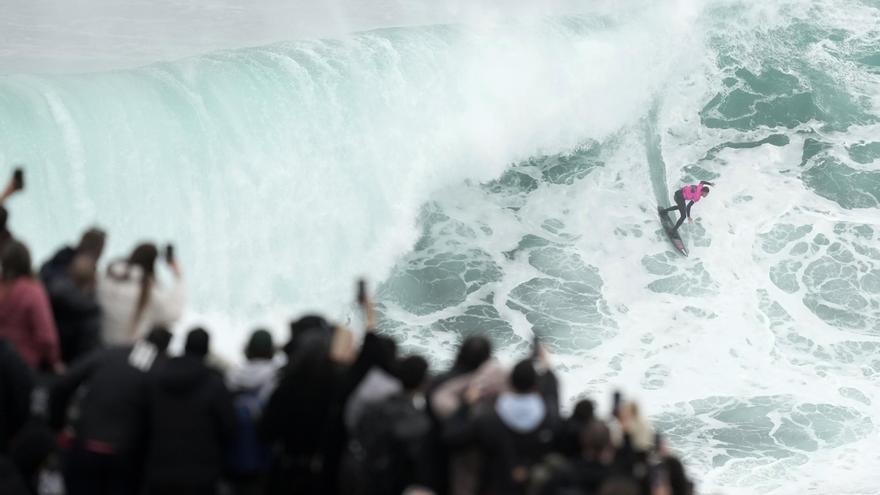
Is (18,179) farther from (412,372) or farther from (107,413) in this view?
(412,372)

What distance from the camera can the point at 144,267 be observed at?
629 cm

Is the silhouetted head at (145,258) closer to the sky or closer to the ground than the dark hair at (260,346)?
closer to the sky

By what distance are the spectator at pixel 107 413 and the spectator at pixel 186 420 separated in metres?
0.08

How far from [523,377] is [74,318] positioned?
2404mm

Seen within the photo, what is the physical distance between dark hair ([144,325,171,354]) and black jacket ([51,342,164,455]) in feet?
0.25

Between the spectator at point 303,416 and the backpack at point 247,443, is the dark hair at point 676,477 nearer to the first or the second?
the spectator at point 303,416

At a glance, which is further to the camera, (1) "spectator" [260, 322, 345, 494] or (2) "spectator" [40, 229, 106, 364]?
(2) "spectator" [40, 229, 106, 364]

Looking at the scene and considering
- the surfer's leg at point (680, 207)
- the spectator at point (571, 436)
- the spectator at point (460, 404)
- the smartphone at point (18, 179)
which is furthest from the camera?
the surfer's leg at point (680, 207)

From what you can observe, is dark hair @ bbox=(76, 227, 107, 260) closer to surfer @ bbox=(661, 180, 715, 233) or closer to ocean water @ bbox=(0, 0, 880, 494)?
ocean water @ bbox=(0, 0, 880, 494)

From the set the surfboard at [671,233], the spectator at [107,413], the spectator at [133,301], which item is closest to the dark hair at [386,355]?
the spectator at [107,413]

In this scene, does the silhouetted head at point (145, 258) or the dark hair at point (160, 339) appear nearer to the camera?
the dark hair at point (160, 339)

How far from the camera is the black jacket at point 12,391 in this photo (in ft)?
17.7

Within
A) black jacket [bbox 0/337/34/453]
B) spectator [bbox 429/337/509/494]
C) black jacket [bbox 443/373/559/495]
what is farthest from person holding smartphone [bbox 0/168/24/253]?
black jacket [bbox 443/373/559/495]

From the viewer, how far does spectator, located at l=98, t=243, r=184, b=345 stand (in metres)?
6.23
